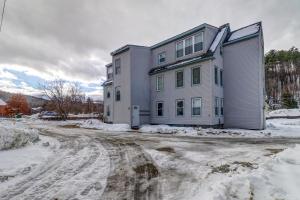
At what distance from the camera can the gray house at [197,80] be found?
21.6 m

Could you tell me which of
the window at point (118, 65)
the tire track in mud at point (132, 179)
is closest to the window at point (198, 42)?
the window at point (118, 65)

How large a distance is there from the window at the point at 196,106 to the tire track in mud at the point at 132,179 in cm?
1381

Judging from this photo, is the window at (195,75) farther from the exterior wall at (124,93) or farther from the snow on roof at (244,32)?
the exterior wall at (124,93)

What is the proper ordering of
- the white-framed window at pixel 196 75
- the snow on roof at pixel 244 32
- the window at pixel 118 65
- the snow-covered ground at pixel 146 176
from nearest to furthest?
the snow-covered ground at pixel 146 176 < the snow on roof at pixel 244 32 < the white-framed window at pixel 196 75 < the window at pixel 118 65

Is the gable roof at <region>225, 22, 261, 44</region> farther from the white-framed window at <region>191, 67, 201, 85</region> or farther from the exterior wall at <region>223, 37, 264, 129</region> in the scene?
the white-framed window at <region>191, 67, 201, 85</region>

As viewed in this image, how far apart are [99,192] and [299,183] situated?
3795 mm

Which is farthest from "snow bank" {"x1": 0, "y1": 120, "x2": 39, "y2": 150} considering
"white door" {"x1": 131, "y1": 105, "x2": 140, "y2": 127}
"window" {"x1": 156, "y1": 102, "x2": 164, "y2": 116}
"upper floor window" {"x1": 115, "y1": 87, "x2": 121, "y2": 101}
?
"upper floor window" {"x1": 115, "y1": 87, "x2": 121, "y2": 101}

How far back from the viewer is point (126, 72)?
88.6 feet

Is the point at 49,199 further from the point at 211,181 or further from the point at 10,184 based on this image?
the point at 211,181

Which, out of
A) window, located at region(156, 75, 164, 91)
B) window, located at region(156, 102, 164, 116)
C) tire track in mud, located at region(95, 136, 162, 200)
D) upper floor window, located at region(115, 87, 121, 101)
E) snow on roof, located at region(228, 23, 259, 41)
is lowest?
tire track in mud, located at region(95, 136, 162, 200)

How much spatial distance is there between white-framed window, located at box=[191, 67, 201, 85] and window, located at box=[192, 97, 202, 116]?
4.82 ft

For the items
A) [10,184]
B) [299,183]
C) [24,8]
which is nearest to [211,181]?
[299,183]

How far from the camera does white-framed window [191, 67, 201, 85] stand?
74.1ft

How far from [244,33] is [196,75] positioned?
5.41 meters
